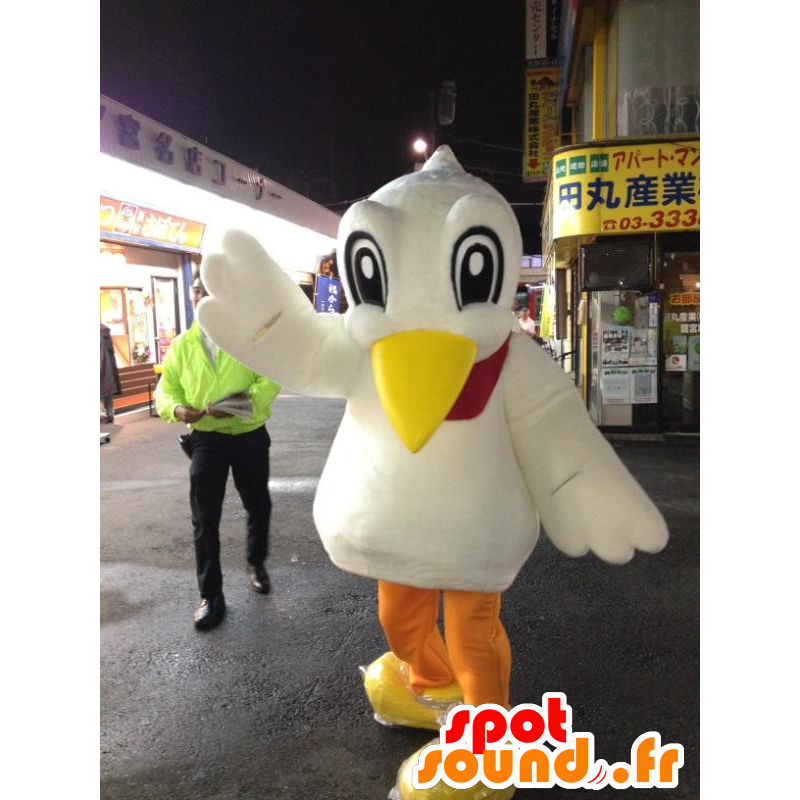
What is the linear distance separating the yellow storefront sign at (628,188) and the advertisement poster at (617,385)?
1.61 meters

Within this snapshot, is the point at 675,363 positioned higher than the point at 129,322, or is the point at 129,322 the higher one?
the point at 129,322

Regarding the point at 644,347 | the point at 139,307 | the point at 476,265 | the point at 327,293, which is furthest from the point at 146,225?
the point at 476,265

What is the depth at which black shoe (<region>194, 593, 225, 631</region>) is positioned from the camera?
137 inches

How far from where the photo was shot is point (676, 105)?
7832 mm

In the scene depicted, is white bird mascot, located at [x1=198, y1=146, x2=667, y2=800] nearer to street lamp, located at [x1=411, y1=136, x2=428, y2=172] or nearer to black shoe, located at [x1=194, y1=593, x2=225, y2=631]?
black shoe, located at [x1=194, y1=593, x2=225, y2=631]

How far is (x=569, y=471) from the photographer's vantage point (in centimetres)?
211

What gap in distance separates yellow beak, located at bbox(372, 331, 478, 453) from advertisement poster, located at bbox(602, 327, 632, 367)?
252 inches

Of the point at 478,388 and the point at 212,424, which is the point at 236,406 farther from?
the point at 478,388

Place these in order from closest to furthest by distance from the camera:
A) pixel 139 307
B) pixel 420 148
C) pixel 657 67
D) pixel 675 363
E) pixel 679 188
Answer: pixel 679 188
pixel 657 67
pixel 675 363
pixel 139 307
pixel 420 148

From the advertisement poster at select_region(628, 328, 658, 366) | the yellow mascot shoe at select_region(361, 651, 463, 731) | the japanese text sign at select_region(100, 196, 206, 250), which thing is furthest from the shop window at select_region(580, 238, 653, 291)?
the japanese text sign at select_region(100, 196, 206, 250)

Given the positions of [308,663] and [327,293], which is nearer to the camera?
[308,663]

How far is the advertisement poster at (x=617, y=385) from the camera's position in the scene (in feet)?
26.2

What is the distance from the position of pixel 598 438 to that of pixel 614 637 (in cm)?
166

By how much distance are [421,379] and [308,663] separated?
71.3 inches
